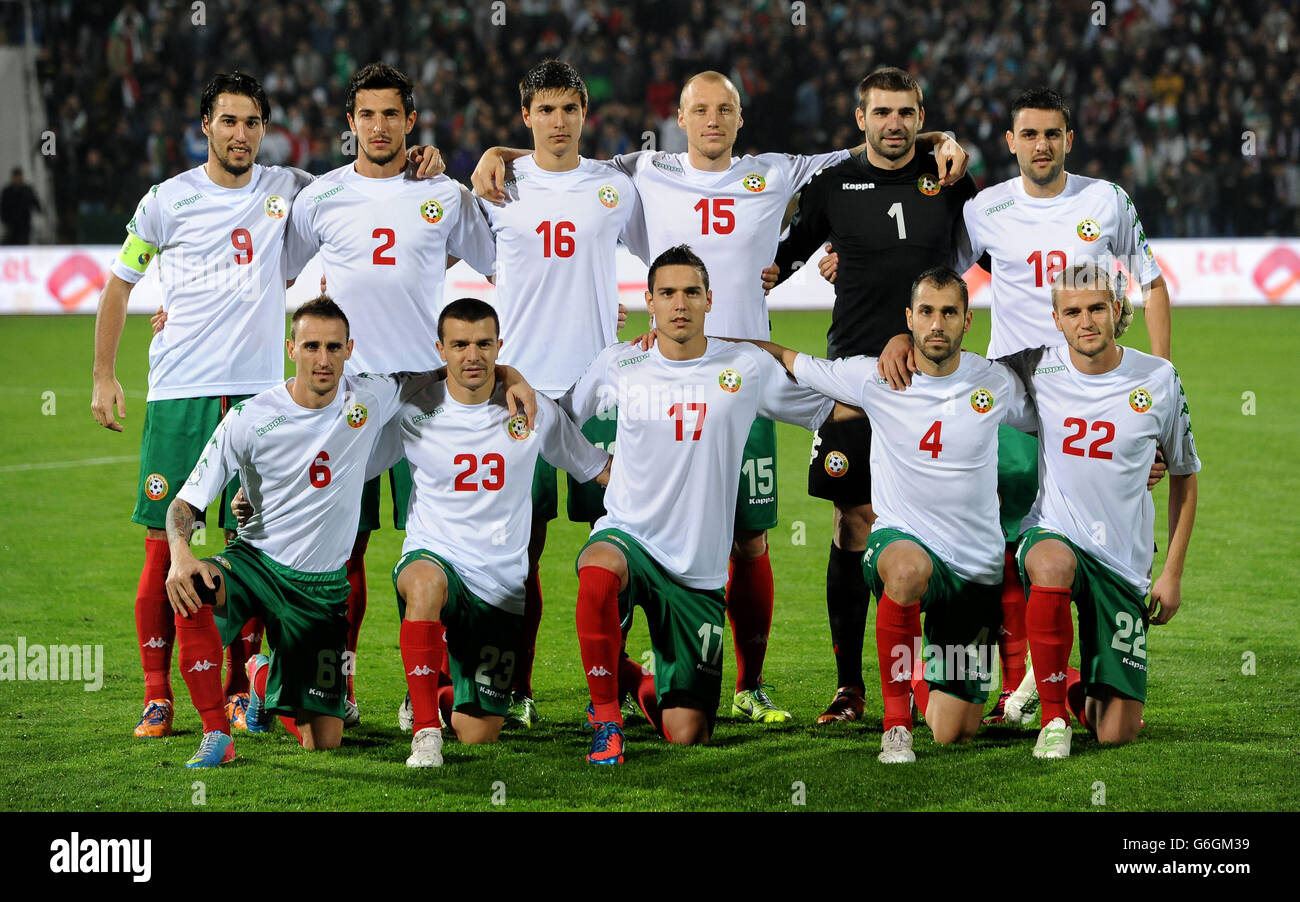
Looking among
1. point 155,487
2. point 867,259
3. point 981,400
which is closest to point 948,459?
point 981,400

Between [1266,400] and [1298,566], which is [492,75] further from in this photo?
[1298,566]

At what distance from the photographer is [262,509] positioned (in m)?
5.12

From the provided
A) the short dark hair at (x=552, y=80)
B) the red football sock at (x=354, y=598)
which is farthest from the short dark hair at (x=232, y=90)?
the red football sock at (x=354, y=598)

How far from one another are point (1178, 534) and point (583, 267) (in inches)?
93.6

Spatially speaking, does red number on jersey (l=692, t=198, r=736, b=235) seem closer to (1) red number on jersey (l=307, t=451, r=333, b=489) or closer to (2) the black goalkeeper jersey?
(2) the black goalkeeper jersey

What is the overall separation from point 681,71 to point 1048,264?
17439 mm

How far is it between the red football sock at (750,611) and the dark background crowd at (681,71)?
15461 millimetres

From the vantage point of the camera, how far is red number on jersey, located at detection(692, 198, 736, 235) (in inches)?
222

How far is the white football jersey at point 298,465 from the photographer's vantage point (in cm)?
505

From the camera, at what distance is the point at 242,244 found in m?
5.59

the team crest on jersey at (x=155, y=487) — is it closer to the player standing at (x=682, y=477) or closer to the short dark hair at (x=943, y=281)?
the player standing at (x=682, y=477)

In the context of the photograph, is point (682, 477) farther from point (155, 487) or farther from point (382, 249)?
point (155, 487)

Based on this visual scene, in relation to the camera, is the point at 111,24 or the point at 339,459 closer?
the point at 339,459
